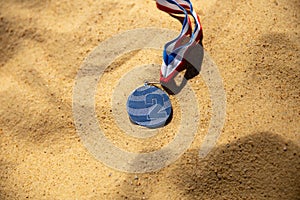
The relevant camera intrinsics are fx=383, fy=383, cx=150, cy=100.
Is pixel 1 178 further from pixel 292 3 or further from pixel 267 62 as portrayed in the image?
pixel 292 3

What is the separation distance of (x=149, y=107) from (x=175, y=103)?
149 mm

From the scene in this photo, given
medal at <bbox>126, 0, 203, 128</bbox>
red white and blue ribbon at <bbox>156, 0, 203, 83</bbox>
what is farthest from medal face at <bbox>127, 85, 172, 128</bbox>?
red white and blue ribbon at <bbox>156, 0, 203, 83</bbox>

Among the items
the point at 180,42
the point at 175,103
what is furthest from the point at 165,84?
the point at 180,42

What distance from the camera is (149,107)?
85.0 inches

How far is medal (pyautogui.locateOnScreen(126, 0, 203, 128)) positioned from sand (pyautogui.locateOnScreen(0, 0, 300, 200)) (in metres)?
0.08

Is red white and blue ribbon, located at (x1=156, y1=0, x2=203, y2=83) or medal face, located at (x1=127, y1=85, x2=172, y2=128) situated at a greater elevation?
red white and blue ribbon, located at (x1=156, y1=0, x2=203, y2=83)

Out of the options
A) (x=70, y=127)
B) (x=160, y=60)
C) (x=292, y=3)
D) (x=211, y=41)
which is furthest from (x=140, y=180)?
(x=292, y=3)

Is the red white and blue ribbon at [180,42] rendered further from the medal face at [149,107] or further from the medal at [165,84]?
the medal face at [149,107]

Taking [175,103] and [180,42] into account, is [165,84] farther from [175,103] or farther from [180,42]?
[180,42]

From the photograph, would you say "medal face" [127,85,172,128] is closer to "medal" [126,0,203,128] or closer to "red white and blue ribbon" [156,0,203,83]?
"medal" [126,0,203,128]

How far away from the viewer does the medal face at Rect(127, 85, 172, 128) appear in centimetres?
211

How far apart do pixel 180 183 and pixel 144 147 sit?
0.27 metres

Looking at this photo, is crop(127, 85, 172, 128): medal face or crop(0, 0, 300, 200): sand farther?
crop(127, 85, 172, 128): medal face

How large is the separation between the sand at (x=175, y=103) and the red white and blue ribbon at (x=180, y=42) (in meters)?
0.07
